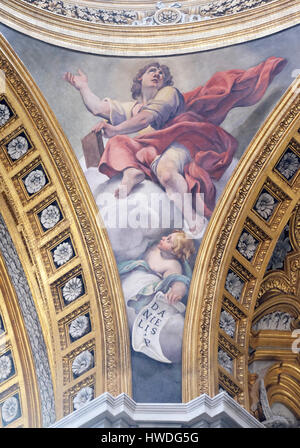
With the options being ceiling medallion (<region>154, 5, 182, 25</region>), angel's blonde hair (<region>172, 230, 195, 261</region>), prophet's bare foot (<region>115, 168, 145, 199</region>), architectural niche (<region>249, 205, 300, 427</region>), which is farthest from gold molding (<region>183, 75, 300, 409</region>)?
ceiling medallion (<region>154, 5, 182, 25</region>)

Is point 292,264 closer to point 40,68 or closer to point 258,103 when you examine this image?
point 258,103

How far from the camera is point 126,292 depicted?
1142 cm

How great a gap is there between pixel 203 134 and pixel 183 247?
1490mm

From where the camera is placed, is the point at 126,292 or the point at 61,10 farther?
the point at 61,10

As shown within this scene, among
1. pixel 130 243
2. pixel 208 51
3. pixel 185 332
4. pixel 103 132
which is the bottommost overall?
pixel 185 332

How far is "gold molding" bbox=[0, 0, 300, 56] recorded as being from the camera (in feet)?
39.3

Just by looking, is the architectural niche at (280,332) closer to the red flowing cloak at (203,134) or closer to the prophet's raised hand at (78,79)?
the red flowing cloak at (203,134)

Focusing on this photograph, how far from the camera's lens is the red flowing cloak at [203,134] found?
471 inches

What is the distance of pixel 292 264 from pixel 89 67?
3.66 meters

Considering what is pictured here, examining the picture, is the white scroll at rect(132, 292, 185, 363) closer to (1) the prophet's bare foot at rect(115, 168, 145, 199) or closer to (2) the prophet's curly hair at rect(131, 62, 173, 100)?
(1) the prophet's bare foot at rect(115, 168, 145, 199)

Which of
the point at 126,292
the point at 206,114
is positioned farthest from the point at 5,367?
the point at 206,114

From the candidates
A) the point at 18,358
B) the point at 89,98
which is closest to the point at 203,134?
the point at 89,98

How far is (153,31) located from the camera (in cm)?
1242

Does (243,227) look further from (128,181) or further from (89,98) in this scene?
(89,98)
